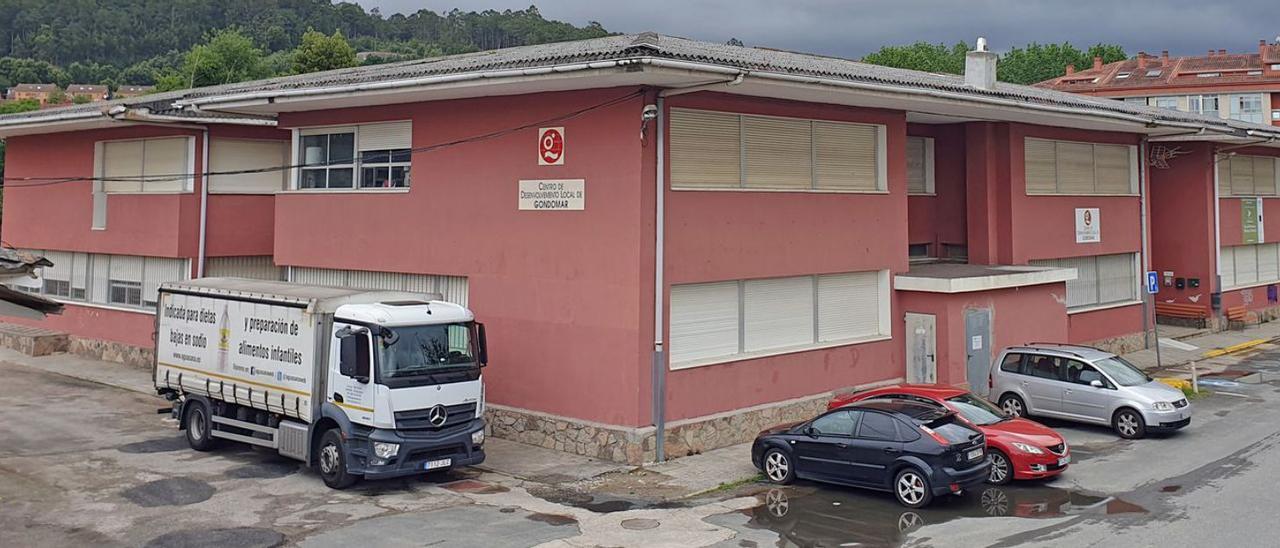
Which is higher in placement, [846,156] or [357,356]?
[846,156]

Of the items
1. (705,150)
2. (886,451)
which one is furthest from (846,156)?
(886,451)

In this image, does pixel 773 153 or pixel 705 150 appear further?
pixel 773 153

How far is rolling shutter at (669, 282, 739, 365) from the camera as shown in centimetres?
1522

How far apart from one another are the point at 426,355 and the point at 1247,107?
7275cm

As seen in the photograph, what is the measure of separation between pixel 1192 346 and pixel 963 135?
34.9 feet

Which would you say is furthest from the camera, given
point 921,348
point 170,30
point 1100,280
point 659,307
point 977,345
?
point 170,30

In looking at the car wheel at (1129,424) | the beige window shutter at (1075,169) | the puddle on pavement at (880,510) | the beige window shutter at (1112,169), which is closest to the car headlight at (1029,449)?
the puddle on pavement at (880,510)

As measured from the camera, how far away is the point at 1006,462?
42.4 feet

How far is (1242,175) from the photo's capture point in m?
31.7

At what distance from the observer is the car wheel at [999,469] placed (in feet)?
42.4

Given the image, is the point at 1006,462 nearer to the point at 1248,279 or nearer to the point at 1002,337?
the point at 1002,337

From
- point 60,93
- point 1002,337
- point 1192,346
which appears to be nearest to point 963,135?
point 1002,337

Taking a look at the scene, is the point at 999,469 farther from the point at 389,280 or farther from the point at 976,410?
the point at 389,280

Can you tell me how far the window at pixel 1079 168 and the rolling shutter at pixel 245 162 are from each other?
1876 cm
